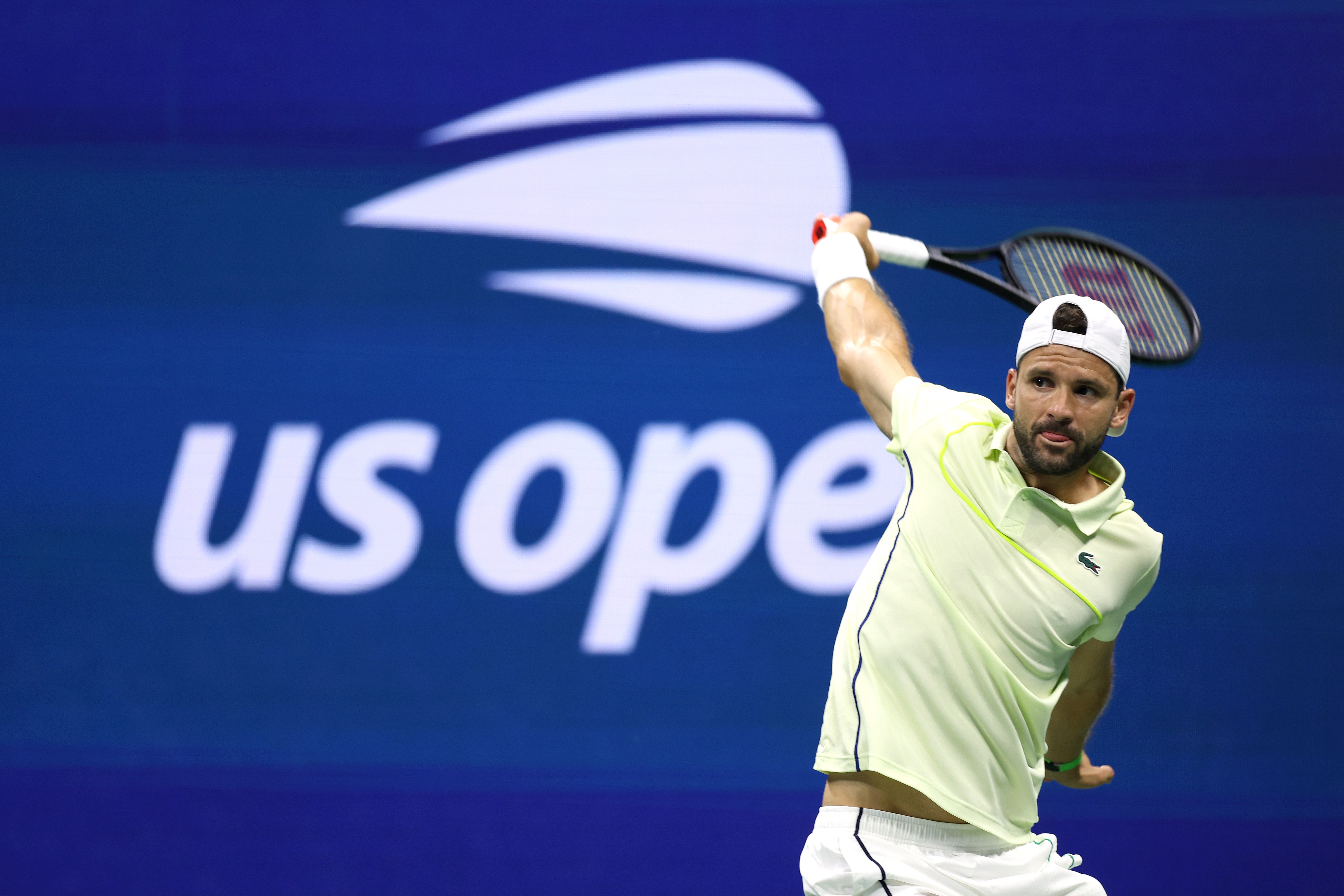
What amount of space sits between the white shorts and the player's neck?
2.28 ft

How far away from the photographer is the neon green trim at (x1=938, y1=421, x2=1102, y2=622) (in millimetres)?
2482

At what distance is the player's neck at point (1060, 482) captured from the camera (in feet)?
8.25

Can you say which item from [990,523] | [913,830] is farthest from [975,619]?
[913,830]

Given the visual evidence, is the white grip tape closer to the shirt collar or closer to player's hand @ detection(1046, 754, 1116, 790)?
the shirt collar

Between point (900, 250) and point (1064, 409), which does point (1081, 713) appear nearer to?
point (1064, 409)

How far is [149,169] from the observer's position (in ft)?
14.0

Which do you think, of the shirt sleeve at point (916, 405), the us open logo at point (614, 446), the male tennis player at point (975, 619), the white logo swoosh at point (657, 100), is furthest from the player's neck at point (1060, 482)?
the white logo swoosh at point (657, 100)

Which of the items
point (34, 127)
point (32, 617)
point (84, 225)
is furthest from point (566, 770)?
point (34, 127)

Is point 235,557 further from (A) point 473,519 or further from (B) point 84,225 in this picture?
(B) point 84,225

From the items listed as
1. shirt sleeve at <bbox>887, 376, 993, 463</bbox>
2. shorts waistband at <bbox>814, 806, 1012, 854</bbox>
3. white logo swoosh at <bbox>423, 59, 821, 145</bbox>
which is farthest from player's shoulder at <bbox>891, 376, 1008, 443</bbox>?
white logo swoosh at <bbox>423, 59, 821, 145</bbox>

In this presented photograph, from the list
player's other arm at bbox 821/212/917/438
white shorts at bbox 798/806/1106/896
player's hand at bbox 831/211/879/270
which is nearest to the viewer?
white shorts at bbox 798/806/1106/896

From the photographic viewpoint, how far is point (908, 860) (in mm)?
2461

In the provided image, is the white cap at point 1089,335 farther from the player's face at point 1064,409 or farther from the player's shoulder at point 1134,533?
the player's shoulder at point 1134,533

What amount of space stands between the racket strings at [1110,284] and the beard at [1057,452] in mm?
917
